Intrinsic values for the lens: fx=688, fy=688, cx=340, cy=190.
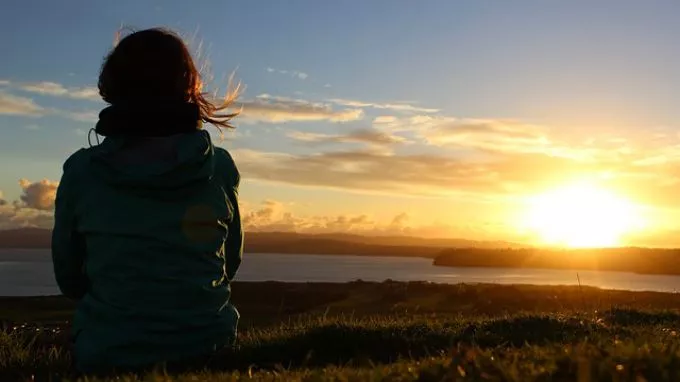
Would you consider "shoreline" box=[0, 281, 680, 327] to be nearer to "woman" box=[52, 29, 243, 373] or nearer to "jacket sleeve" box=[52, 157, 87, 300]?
"woman" box=[52, 29, 243, 373]

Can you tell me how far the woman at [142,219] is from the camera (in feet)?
14.7

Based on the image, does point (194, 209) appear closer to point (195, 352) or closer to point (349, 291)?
point (195, 352)

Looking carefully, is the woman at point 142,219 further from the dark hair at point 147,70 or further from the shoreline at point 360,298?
the shoreline at point 360,298

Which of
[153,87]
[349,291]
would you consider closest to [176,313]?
[153,87]

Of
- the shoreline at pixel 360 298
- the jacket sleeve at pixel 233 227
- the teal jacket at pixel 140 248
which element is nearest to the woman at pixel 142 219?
the teal jacket at pixel 140 248

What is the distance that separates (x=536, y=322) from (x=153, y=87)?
20.5 ft

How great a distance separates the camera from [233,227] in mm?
5254

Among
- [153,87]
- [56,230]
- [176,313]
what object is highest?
[153,87]

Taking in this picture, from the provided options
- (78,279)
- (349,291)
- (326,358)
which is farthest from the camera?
(349,291)

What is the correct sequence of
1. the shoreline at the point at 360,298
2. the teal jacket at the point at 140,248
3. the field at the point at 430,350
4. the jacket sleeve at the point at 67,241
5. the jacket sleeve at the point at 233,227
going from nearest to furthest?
the field at the point at 430,350 < the teal jacket at the point at 140,248 < the jacket sleeve at the point at 67,241 < the jacket sleeve at the point at 233,227 < the shoreline at the point at 360,298

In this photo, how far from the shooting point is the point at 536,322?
8969 millimetres

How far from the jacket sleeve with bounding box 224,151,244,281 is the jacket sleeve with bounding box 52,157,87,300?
3.47 feet

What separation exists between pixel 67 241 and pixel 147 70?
129 centimetres

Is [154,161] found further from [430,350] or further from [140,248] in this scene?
[430,350]
